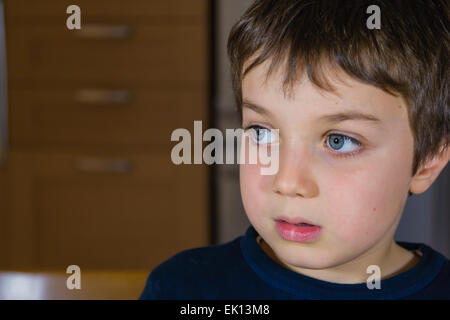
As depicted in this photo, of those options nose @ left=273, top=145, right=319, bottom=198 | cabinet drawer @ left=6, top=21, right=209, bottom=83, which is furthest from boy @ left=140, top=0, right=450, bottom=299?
cabinet drawer @ left=6, top=21, right=209, bottom=83

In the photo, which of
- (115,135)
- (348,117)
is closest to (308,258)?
(348,117)

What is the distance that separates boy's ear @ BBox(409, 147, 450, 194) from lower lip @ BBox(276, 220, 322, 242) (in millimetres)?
128

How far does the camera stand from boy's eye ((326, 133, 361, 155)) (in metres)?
0.52

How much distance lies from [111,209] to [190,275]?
1071 mm

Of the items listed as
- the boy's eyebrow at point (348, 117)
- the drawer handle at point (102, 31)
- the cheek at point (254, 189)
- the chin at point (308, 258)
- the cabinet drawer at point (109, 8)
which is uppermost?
the cabinet drawer at point (109, 8)

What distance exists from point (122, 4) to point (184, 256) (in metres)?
1.06

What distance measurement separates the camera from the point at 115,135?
1614mm

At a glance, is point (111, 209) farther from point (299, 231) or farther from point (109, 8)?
point (299, 231)

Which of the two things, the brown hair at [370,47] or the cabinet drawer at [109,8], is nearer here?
the brown hair at [370,47]

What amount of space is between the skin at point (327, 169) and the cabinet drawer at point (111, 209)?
1.10 metres

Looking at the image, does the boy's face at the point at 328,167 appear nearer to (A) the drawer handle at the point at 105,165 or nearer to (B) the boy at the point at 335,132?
(B) the boy at the point at 335,132

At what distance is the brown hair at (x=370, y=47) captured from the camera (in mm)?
523

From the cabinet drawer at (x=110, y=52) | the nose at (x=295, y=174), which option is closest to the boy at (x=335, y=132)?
the nose at (x=295, y=174)

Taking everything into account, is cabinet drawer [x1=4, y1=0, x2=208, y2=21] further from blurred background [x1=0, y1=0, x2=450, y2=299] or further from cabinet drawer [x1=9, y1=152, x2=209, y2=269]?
cabinet drawer [x1=9, y1=152, x2=209, y2=269]
